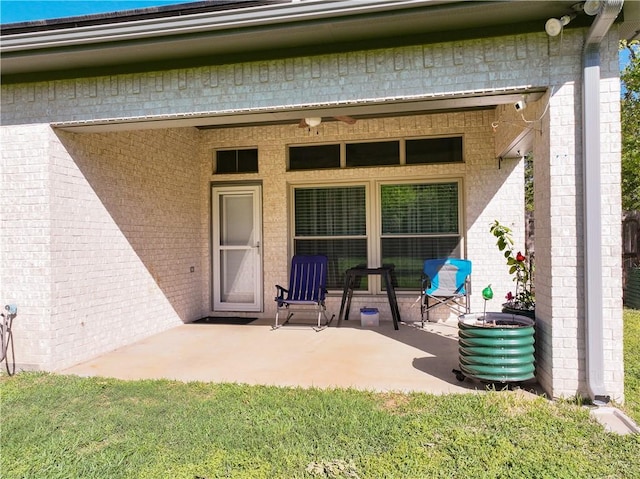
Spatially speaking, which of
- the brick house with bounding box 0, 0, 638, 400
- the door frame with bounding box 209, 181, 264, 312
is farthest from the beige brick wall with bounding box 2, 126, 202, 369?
the door frame with bounding box 209, 181, 264, 312

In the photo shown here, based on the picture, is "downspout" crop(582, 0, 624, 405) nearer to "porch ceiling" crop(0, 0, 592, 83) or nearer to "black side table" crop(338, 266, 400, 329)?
"porch ceiling" crop(0, 0, 592, 83)

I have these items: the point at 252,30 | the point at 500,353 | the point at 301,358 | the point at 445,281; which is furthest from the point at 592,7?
the point at 301,358

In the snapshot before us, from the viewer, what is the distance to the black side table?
19.6ft

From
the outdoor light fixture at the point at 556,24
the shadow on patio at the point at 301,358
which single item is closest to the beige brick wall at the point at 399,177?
the shadow on patio at the point at 301,358

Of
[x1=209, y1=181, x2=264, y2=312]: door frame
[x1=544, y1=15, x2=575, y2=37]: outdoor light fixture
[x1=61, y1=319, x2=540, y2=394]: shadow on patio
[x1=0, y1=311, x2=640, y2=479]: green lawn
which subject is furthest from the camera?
[x1=209, y1=181, x2=264, y2=312]: door frame

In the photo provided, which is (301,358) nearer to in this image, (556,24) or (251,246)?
(251,246)

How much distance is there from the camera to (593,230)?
3209 millimetres

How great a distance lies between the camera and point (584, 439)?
2.67 m

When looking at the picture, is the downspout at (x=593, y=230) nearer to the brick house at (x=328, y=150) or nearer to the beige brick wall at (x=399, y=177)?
the brick house at (x=328, y=150)

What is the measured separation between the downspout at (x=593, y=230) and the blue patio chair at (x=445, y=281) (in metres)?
2.69

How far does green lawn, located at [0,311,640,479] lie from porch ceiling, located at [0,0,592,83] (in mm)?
2852

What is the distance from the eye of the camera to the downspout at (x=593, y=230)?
10.4 feet

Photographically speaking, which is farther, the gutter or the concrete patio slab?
the concrete patio slab

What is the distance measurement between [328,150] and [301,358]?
139 inches
